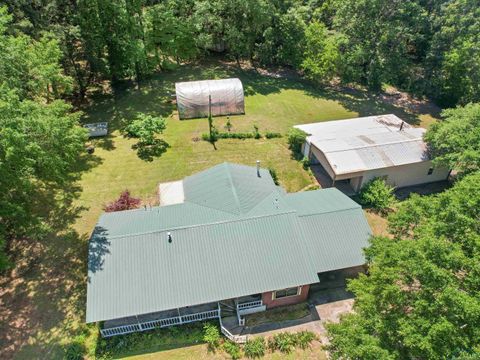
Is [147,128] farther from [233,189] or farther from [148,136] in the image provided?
[233,189]

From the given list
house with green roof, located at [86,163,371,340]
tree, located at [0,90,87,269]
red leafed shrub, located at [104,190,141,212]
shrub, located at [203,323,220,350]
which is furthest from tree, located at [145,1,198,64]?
shrub, located at [203,323,220,350]

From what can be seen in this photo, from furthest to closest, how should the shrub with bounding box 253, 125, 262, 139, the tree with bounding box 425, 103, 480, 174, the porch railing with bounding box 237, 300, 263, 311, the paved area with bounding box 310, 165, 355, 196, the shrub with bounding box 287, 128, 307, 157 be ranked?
the shrub with bounding box 253, 125, 262, 139, the shrub with bounding box 287, 128, 307, 157, the paved area with bounding box 310, 165, 355, 196, the tree with bounding box 425, 103, 480, 174, the porch railing with bounding box 237, 300, 263, 311

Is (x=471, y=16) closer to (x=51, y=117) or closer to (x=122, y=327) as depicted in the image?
(x=51, y=117)

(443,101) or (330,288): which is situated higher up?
(443,101)

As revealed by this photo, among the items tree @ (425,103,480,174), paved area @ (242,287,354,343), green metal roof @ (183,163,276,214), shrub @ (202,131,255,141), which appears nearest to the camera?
paved area @ (242,287,354,343)

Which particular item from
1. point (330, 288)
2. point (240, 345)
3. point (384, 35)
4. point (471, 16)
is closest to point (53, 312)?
point (240, 345)

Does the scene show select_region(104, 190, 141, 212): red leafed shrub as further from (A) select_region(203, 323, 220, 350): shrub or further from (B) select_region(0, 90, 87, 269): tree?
(A) select_region(203, 323, 220, 350): shrub

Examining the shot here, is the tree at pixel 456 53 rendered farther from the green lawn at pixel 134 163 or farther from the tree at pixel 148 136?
the tree at pixel 148 136
